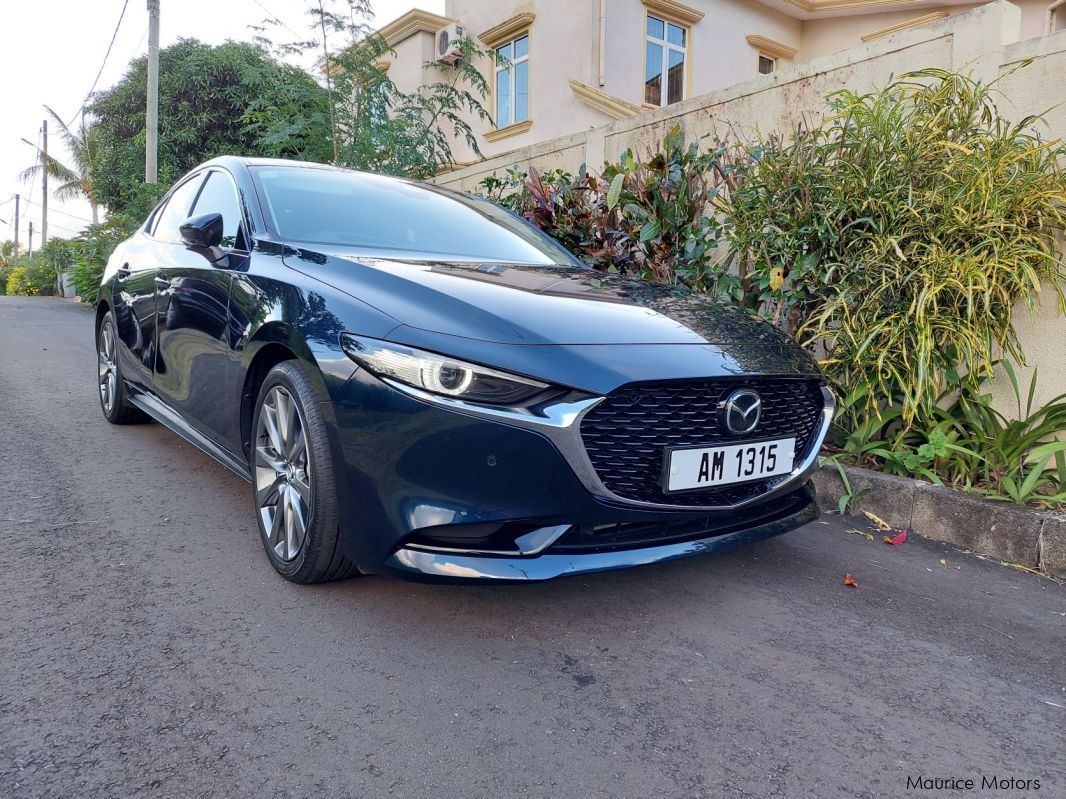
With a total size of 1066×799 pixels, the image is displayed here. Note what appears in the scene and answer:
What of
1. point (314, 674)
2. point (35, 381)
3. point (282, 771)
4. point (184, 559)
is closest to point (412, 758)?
point (282, 771)

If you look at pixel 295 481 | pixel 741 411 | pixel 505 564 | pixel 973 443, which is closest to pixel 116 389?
pixel 295 481

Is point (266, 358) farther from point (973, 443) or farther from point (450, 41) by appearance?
point (450, 41)

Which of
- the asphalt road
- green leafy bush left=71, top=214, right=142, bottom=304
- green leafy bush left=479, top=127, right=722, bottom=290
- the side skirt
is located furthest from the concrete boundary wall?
A: green leafy bush left=71, top=214, right=142, bottom=304

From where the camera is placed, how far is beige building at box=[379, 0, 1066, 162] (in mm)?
12031

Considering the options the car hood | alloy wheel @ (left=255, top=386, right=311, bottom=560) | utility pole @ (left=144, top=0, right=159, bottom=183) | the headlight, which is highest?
utility pole @ (left=144, top=0, right=159, bottom=183)

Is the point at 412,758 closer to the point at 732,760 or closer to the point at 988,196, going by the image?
the point at 732,760

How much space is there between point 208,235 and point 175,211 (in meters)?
1.16

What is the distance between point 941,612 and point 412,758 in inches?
71.1

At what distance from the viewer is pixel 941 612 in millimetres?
2525

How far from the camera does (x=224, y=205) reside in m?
3.17

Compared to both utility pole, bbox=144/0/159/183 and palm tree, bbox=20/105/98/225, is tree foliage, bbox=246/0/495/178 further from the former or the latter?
palm tree, bbox=20/105/98/225

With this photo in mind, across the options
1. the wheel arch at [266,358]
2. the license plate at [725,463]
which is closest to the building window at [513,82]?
the wheel arch at [266,358]

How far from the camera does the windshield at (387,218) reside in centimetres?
288

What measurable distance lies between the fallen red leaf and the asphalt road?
17 centimetres
